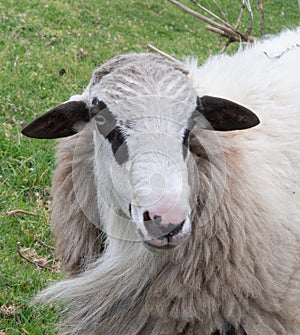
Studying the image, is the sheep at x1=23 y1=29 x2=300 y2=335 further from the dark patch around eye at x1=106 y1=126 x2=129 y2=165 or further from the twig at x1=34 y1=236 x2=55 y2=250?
the twig at x1=34 y1=236 x2=55 y2=250

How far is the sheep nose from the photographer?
2.49 meters

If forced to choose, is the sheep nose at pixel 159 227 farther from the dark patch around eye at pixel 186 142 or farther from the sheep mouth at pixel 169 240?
the dark patch around eye at pixel 186 142

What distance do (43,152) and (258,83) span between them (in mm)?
2637

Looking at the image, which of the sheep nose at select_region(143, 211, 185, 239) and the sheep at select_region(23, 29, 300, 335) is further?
the sheep at select_region(23, 29, 300, 335)

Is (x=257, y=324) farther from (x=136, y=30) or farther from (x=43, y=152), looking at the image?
(x=136, y=30)

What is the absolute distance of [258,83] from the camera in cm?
336

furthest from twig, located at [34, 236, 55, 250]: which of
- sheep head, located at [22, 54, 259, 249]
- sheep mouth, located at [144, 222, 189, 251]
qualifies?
sheep mouth, located at [144, 222, 189, 251]

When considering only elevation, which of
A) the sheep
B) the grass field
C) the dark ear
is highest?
the dark ear

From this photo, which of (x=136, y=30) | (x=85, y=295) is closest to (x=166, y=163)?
(x=85, y=295)

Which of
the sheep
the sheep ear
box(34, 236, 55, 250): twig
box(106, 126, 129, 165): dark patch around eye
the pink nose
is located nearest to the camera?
the pink nose

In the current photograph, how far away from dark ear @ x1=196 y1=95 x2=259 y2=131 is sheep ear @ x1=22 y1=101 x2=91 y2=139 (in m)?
0.52

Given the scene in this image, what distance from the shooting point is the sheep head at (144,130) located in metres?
2.55

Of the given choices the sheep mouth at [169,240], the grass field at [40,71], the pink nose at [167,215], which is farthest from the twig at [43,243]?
the pink nose at [167,215]

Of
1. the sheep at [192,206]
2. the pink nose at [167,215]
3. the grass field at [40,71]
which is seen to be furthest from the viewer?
the grass field at [40,71]
